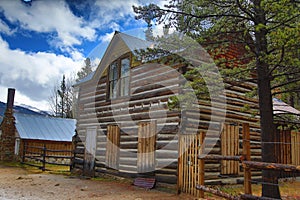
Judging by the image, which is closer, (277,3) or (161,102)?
(277,3)

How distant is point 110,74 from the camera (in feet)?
46.9

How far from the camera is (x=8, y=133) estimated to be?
23734mm

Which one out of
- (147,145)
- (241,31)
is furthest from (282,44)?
(147,145)

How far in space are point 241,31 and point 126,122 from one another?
6948mm

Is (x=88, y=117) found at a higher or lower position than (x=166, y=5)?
lower

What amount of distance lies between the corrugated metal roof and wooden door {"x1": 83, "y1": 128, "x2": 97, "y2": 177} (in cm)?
941

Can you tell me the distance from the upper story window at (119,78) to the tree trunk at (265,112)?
22.5ft

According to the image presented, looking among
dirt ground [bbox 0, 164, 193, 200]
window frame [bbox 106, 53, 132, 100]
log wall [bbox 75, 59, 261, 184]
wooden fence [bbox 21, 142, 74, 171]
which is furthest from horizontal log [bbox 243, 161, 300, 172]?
wooden fence [bbox 21, 142, 74, 171]

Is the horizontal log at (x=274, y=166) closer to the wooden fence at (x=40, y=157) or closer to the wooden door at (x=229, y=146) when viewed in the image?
the wooden door at (x=229, y=146)

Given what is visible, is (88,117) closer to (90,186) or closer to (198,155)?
(90,186)

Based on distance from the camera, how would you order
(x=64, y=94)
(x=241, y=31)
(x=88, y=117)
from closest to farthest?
(x=241, y=31) → (x=88, y=117) → (x=64, y=94)

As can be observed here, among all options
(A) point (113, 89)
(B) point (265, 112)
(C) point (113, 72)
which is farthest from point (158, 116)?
(B) point (265, 112)

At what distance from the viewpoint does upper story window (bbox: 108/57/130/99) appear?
13273mm

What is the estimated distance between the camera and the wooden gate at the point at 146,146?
10930 mm
